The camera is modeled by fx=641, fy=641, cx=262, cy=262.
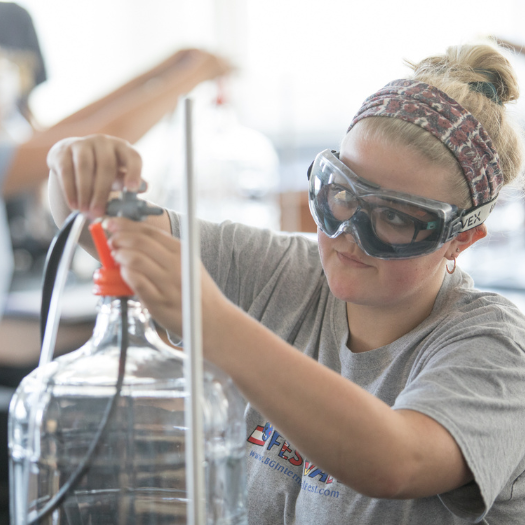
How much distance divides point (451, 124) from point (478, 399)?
366 millimetres

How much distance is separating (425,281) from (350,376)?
18 cm

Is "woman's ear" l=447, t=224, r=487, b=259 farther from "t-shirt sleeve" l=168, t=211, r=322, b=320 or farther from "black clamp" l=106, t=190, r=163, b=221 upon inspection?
"black clamp" l=106, t=190, r=163, b=221

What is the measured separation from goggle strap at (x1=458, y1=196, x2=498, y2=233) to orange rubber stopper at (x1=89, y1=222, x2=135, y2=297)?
0.50m

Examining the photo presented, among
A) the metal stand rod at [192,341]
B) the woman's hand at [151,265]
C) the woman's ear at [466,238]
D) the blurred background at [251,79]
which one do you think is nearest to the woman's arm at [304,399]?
the woman's hand at [151,265]

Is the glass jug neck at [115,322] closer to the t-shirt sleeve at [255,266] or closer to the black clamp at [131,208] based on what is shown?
the black clamp at [131,208]

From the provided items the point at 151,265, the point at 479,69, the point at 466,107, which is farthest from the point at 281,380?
the point at 479,69

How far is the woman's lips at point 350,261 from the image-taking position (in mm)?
886

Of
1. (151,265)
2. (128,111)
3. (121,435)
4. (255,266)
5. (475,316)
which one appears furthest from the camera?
(128,111)

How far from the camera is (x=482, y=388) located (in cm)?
75

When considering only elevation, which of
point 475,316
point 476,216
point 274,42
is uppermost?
point 476,216

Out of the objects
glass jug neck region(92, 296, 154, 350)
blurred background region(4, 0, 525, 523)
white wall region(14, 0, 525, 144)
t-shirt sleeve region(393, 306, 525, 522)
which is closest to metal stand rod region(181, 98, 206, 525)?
glass jug neck region(92, 296, 154, 350)

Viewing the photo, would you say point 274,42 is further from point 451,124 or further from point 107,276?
point 107,276

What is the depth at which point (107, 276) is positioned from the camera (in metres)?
0.57

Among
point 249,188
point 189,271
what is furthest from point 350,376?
point 249,188
